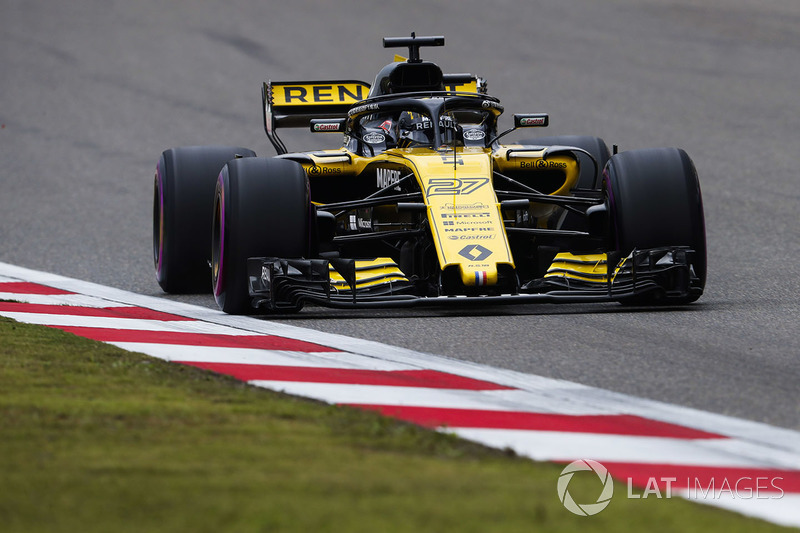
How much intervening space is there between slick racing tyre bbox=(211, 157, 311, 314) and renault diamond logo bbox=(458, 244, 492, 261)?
1024 millimetres

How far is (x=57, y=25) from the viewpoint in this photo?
93.7ft

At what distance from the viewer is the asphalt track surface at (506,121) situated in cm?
693

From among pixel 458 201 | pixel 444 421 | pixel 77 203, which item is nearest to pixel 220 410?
pixel 444 421

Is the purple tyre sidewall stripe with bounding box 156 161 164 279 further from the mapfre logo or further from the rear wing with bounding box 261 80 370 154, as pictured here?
the mapfre logo

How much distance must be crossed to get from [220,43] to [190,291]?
1796 cm

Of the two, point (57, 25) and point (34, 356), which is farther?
point (57, 25)

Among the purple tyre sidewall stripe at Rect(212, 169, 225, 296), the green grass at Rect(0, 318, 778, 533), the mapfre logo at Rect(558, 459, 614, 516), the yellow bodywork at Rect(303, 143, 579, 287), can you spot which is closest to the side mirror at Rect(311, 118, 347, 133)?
the yellow bodywork at Rect(303, 143, 579, 287)

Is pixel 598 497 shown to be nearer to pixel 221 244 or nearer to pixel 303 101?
pixel 221 244

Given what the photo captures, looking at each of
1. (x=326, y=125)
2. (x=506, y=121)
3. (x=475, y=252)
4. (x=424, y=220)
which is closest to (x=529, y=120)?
(x=326, y=125)

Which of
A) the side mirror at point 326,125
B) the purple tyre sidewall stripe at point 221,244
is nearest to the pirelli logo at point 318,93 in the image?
the side mirror at point 326,125

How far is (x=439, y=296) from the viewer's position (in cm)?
806

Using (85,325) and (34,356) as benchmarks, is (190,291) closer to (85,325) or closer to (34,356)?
(85,325)

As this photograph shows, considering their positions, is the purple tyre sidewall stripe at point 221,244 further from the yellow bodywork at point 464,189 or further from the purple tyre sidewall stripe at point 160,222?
the purple tyre sidewall stripe at point 160,222

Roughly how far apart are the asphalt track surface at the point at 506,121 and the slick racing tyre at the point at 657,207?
434 millimetres
